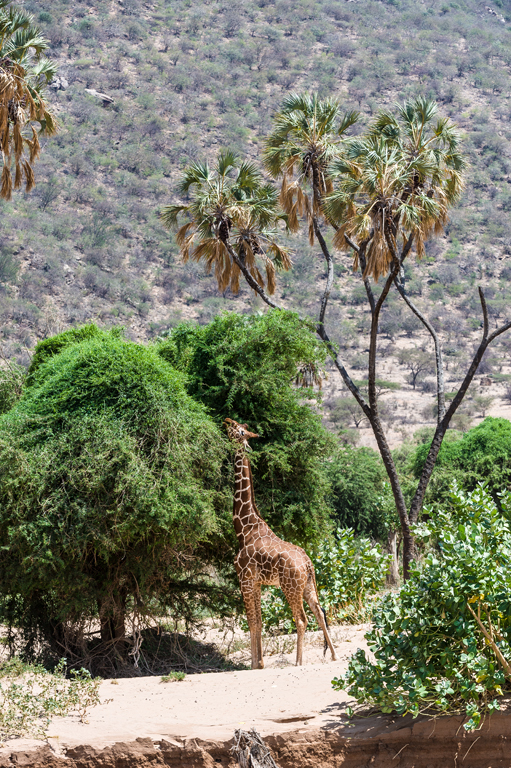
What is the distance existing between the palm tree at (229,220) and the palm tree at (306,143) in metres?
0.59

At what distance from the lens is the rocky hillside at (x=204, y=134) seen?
54.3 metres

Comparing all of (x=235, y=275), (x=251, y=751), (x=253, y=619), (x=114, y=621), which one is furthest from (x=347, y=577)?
(x=235, y=275)

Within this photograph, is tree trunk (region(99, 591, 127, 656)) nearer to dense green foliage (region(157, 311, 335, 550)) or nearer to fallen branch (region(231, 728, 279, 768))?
dense green foliage (region(157, 311, 335, 550))

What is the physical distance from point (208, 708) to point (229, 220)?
33.9 ft

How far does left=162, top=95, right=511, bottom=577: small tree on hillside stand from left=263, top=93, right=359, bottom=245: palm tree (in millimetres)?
22

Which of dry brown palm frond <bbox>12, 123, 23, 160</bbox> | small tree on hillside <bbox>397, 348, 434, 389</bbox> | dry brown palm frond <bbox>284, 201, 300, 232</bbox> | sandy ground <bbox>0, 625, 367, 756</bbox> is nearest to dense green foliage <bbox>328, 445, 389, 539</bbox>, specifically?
dry brown palm frond <bbox>284, 201, 300, 232</bbox>

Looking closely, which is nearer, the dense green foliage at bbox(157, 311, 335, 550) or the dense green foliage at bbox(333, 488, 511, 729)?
the dense green foliage at bbox(333, 488, 511, 729)

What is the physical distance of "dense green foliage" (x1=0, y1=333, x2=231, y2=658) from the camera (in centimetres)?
1076

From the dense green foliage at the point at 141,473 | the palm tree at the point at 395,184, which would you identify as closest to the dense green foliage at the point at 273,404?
the dense green foliage at the point at 141,473

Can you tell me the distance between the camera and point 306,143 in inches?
651

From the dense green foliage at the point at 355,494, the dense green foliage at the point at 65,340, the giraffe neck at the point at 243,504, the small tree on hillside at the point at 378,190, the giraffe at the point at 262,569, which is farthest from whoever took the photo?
the dense green foliage at the point at 355,494

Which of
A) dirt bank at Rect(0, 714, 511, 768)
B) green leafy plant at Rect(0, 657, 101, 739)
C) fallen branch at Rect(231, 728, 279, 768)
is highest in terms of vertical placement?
green leafy plant at Rect(0, 657, 101, 739)

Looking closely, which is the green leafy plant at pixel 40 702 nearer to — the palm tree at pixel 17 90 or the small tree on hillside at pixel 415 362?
the palm tree at pixel 17 90

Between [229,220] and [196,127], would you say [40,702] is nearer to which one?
[229,220]
